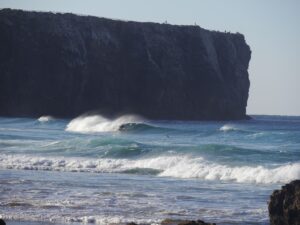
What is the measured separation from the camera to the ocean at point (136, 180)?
1661 cm

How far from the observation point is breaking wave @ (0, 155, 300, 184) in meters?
25.1

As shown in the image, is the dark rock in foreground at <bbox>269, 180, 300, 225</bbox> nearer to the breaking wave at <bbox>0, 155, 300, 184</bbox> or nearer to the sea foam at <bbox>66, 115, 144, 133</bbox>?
the breaking wave at <bbox>0, 155, 300, 184</bbox>

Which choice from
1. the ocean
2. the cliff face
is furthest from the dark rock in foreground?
the cliff face

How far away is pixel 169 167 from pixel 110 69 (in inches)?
2286

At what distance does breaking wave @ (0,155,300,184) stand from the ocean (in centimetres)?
3

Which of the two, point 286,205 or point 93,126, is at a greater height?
point 93,126

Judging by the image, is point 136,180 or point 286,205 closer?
point 286,205

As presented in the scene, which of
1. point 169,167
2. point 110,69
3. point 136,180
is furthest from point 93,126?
point 136,180

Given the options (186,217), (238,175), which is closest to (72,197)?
(186,217)

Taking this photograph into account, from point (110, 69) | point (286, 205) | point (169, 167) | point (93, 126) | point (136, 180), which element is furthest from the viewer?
point (110, 69)

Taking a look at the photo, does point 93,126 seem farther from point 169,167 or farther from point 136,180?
point 136,180

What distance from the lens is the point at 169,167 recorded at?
1110 inches

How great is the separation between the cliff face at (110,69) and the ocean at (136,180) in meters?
39.8

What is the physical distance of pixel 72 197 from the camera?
1870cm
